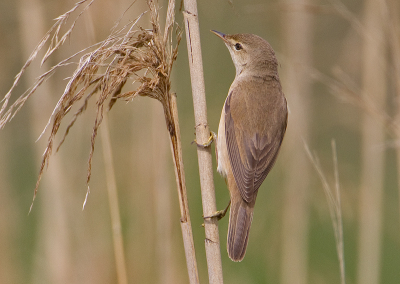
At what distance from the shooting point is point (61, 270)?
2.62 metres

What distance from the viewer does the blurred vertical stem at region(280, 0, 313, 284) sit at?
303 cm

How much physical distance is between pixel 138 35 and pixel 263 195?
7.42ft

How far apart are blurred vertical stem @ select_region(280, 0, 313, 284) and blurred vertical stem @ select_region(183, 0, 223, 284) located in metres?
1.28

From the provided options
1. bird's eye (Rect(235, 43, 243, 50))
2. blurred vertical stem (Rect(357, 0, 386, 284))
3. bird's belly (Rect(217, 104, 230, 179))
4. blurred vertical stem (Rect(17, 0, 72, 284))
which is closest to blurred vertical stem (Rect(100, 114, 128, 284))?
blurred vertical stem (Rect(17, 0, 72, 284))

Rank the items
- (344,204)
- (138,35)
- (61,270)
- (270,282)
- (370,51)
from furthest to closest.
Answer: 1. (344,204)
2. (270,282)
3. (370,51)
4. (61,270)
5. (138,35)

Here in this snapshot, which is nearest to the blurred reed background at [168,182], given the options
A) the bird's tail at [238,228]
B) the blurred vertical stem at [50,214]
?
the blurred vertical stem at [50,214]

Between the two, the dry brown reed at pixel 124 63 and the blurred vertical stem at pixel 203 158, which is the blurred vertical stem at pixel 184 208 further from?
the dry brown reed at pixel 124 63

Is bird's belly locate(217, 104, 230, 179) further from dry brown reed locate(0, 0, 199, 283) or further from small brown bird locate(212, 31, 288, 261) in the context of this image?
dry brown reed locate(0, 0, 199, 283)

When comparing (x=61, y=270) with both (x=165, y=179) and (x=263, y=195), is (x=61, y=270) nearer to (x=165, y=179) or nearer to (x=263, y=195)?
(x=165, y=179)

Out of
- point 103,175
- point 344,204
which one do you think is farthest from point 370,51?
point 103,175

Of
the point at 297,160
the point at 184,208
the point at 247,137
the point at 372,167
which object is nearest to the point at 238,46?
the point at 247,137

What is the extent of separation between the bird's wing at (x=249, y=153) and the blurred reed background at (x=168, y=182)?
34 cm

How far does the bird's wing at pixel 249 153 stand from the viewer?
7.97 ft

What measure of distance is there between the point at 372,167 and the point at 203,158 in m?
1.51
